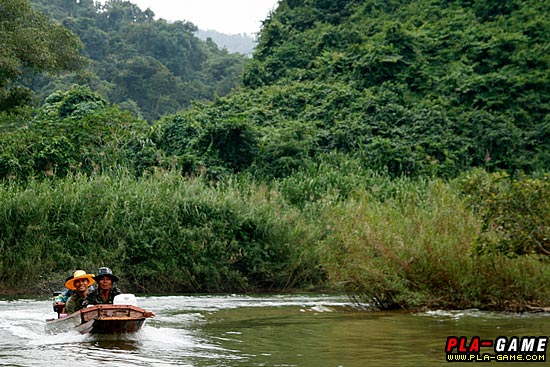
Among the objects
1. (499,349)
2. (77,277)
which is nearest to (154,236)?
(77,277)

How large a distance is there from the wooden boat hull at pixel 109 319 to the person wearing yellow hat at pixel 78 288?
3.08ft

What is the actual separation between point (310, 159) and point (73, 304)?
21.3m

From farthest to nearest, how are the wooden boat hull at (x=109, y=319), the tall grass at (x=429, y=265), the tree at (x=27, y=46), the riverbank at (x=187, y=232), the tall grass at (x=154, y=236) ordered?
the tree at (x=27, y=46) < the tall grass at (x=154, y=236) < the riverbank at (x=187, y=232) < the tall grass at (x=429, y=265) < the wooden boat hull at (x=109, y=319)

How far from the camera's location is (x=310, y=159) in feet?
114

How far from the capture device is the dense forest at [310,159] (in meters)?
15.6

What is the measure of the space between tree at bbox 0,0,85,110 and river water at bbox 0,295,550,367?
32.9 feet

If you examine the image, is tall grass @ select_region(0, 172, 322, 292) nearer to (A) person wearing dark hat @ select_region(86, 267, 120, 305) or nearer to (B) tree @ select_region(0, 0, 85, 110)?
(B) tree @ select_region(0, 0, 85, 110)

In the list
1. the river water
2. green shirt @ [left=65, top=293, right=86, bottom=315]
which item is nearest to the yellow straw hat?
green shirt @ [left=65, top=293, right=86, bottom=315]

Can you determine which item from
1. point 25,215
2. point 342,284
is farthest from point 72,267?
point 342,284

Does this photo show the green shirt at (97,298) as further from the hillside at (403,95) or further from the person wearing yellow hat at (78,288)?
the hillside at (403,95)

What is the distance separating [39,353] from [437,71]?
32130mm

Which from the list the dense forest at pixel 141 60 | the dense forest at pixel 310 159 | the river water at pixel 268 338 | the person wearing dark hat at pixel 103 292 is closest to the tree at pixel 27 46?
the dense forest at pixel 310 159

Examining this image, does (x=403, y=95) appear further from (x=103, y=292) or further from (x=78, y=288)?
(x=103, y=292)

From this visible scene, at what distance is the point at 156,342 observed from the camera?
12.9 metres
